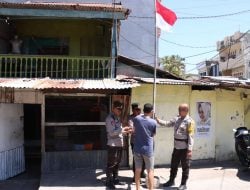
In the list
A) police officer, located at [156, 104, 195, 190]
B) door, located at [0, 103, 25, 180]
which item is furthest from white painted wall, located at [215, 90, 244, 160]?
door, located at [0, 103, 25, 180]

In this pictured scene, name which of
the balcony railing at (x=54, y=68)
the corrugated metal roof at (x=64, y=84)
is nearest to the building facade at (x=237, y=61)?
the balcony railing at (x=54, y=68)

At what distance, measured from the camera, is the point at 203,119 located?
39.0ft

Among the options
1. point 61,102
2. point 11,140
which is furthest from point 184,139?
point 11,140

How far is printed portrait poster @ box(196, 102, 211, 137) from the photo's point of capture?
1181cm

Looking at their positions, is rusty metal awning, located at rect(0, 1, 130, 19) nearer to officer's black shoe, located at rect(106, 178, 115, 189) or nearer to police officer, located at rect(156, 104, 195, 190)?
police officer, located at rect(156, 104, 195, 190)

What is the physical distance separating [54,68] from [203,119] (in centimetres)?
491

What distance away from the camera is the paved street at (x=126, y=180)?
9188 millimetres

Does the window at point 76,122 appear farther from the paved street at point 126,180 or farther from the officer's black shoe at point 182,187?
the officer's black shoe at point 182,187

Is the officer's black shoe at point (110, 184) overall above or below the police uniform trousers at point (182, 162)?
below

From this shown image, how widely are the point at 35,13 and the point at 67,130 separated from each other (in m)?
3.48

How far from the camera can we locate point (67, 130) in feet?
36.1

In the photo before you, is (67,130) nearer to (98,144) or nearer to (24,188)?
(98,144)

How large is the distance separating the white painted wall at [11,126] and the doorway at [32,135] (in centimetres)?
144

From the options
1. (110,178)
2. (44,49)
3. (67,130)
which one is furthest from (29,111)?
(110,178)
